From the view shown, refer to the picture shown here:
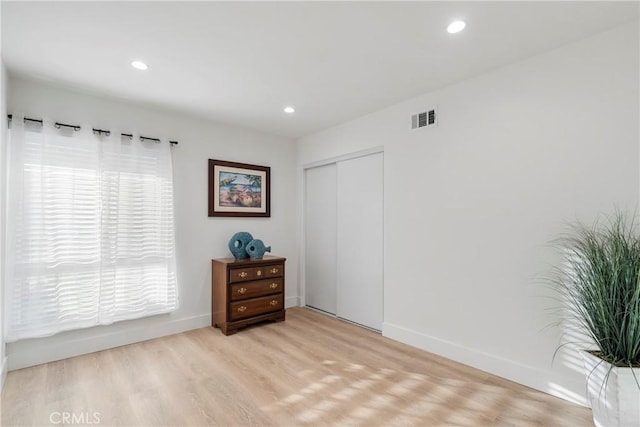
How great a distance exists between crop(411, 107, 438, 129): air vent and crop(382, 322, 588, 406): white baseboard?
2.05 m

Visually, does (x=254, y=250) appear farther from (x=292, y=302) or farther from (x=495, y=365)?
(x=495, y=365)

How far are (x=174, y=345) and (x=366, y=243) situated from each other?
232 centimetres

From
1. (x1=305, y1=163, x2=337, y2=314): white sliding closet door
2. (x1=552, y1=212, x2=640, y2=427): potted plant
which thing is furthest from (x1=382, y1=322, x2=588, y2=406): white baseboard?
(x1=305, y1=163, x2=337, y2=314): white sliding closet door

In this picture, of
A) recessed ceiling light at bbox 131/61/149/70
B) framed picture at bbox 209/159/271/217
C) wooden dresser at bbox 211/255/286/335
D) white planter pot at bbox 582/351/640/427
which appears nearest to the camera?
white planter pot at bbox 582/351/640/427

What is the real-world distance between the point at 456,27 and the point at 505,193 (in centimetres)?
130

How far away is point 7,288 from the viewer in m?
2.47

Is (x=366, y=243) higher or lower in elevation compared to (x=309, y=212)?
lower

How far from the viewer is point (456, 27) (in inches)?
77.7

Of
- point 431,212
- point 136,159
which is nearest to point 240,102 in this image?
point 136,159

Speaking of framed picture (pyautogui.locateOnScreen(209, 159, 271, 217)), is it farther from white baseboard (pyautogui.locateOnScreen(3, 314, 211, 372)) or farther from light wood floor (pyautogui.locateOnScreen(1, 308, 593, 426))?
light wood floor (pyautogui.locateOnScreen(1, 308, 593, 426))

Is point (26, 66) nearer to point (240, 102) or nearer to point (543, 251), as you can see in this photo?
point (240, 102)

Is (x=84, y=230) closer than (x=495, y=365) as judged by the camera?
No

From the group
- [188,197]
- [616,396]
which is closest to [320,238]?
[188,197]

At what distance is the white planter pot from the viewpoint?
159 centimetres
